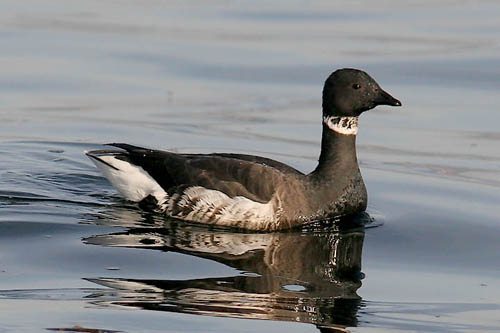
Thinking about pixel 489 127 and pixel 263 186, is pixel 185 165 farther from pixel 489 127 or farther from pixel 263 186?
pixel 489 127

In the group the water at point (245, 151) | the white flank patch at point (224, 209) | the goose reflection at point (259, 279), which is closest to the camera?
the goose reflection at point (259, 279)

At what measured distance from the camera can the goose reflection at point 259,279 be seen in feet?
29.5

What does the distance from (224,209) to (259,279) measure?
2174mm

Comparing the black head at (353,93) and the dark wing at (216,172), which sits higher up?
the black head at (353,93)

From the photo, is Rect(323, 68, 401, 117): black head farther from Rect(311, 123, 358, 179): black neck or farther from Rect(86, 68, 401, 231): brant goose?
Rect(311, 123, 358, 179): black neck

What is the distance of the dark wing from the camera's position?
1203cm

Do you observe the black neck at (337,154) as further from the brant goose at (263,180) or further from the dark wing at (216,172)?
the dark wing at (216,172)

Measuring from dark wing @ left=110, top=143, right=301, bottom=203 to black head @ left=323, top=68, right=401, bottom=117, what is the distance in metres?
0.83

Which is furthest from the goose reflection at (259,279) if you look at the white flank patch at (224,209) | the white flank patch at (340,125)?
the white flank patch at (340,125)

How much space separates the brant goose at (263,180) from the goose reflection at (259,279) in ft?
0.65

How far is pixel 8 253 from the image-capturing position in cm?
1064

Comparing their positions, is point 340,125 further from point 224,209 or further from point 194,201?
point 194,201

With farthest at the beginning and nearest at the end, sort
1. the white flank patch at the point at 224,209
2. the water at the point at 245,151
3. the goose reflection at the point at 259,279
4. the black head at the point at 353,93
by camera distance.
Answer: the black head at the point at 353,93, the white flank patch at the point at 224,209, the water at the point at 245,151, the goose reflection at the point at 259,279

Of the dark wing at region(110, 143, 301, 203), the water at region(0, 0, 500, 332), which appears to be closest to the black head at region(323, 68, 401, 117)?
the dark wing at region(110, 143, 301, 203)
